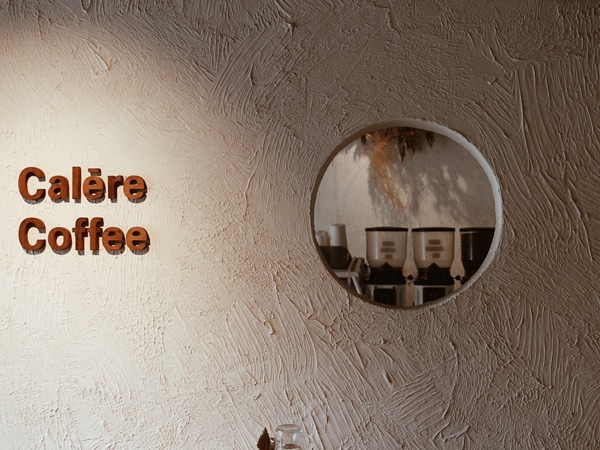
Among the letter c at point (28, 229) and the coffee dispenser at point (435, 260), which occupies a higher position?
the letter c at point (28, 229)

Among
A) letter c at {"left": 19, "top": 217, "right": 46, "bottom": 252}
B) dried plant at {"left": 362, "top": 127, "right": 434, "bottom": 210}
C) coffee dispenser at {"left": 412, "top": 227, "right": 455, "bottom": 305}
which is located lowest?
coffee dispenser at {"left": 412, "top": 227, "right": 455, "bottom": 305}

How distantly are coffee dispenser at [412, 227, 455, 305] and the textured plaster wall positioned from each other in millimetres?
300

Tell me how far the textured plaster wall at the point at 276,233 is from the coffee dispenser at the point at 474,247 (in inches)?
11.3

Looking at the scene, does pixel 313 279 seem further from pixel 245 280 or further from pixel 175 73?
pixel 175 73

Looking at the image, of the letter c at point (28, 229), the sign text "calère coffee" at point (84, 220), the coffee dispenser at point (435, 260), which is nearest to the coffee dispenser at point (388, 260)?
the coffee dispenser at point (435, 260)

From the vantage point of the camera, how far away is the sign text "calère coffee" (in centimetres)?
163

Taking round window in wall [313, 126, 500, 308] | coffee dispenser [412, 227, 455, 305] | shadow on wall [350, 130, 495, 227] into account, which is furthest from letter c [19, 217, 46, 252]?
shadow on wall [350, 130, 495, 227]

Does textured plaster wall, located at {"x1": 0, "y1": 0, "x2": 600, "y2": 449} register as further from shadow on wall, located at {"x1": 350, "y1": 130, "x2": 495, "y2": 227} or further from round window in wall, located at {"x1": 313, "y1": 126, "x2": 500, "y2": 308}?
shadow on wall, located at {"x1": 350, "y1": 130, "x2": 495, "y2": 227}

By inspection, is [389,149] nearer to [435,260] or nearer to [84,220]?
[435,260]

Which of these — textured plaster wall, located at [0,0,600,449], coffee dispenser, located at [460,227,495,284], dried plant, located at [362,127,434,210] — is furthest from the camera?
dried plant, located at [362,127,434,210]

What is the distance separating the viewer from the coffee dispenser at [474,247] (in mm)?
1865

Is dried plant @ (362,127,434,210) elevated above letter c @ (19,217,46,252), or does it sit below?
above

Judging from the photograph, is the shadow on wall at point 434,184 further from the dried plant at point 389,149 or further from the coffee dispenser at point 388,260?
the coffee dispenser at point 388,260

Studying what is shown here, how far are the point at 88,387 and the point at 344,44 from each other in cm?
135
